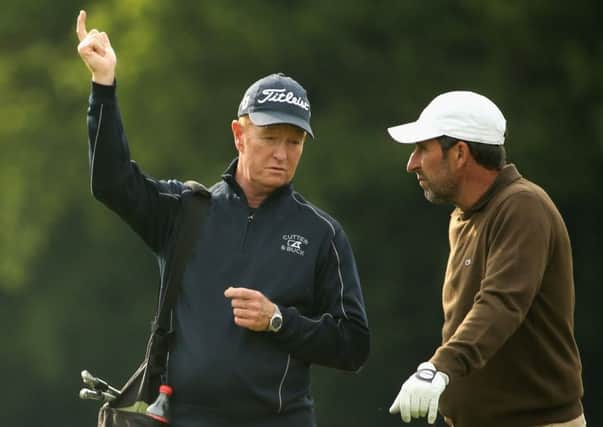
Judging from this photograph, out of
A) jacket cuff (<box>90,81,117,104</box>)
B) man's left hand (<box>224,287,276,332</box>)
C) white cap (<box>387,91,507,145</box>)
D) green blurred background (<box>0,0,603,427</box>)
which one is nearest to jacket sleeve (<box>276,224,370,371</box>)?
man's left hand (<box>224,287,276,332</box>)

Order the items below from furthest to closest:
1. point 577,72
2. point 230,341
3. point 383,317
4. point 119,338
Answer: point 119,338 < point 383,317 < point 577,72 < point 230,341

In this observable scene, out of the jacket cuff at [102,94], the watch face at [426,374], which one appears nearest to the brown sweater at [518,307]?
A: the watch face at [426,374]

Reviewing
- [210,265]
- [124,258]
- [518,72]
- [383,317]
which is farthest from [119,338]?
[210,265]

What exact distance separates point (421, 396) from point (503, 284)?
0.50 m

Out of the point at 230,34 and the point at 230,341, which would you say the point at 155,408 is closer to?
the point at 230,341

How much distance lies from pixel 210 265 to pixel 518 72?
11.3 meters

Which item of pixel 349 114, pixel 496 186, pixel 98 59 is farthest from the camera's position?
pixel 349 114

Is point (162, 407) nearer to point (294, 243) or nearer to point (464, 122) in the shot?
point (294, 243)

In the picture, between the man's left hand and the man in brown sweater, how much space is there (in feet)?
1.58

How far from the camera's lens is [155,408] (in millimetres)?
4484

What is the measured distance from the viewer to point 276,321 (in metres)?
4.42

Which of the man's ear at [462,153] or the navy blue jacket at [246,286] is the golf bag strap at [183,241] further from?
the man's ear at [462,153]

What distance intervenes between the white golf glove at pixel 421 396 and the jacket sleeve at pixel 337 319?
38 cm

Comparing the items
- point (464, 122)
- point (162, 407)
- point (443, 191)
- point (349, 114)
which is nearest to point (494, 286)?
point (443, 191)
